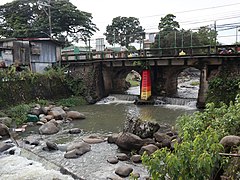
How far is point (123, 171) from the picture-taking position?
8586 mm

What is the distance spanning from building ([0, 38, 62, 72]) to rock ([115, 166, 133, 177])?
17.2m

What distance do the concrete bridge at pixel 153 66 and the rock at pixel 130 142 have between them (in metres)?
10.3

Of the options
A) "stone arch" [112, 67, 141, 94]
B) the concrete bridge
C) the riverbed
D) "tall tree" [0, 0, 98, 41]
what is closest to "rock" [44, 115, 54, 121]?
the riverbed

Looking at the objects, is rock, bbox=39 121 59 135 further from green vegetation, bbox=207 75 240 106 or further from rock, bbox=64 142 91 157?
green vegetation, bbox=207 75 240 106

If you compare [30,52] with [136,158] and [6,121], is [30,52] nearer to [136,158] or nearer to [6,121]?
[6,121]

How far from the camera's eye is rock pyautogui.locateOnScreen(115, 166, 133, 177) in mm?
8531

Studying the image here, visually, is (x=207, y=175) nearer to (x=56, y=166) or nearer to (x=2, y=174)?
(x=56, y=166)

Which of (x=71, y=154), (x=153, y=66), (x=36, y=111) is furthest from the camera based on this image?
(x=153, y=66)

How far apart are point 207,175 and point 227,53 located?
51.0ft

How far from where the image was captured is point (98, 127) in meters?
15.2

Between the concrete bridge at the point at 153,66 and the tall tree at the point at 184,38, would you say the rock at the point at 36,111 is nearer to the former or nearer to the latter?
the concrete bridge at the point at 153,66

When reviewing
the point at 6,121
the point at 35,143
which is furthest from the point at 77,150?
the point at 6,121

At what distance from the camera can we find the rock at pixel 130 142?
10.6 metres

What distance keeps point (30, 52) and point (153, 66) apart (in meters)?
11.4
